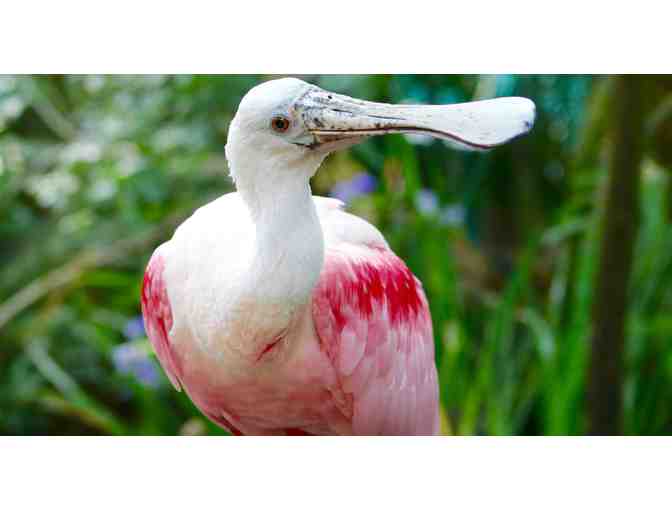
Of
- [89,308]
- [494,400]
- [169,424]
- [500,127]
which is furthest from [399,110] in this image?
[89,308]

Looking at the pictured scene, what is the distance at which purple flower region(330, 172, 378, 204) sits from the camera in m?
2.37

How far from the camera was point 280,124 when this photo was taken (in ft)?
3.49

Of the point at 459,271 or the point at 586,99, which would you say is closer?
the point at 586,99

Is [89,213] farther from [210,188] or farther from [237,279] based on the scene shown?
[237,279]

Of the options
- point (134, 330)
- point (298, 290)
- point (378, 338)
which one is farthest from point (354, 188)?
point (298, 290)

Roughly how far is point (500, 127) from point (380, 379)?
0.53 m

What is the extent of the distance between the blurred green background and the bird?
2.48 ft

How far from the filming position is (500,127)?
97 cm

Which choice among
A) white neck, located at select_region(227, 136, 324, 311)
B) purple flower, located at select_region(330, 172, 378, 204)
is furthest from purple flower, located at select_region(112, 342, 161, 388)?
white neck, located at select_region(227, 136, 324, 311)

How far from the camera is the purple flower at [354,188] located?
7.79 feet

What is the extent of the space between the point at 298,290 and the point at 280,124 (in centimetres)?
21

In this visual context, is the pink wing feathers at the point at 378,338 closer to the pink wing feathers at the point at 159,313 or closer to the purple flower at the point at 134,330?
the pink wing feathers at the point at 159,313

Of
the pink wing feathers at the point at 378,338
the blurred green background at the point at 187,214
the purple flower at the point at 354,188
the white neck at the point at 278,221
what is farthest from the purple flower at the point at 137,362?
the white neck at the point at 278,221

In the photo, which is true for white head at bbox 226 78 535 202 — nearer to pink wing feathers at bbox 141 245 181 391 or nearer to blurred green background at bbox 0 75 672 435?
pink wing feathers at bbox 141 245 181 391
